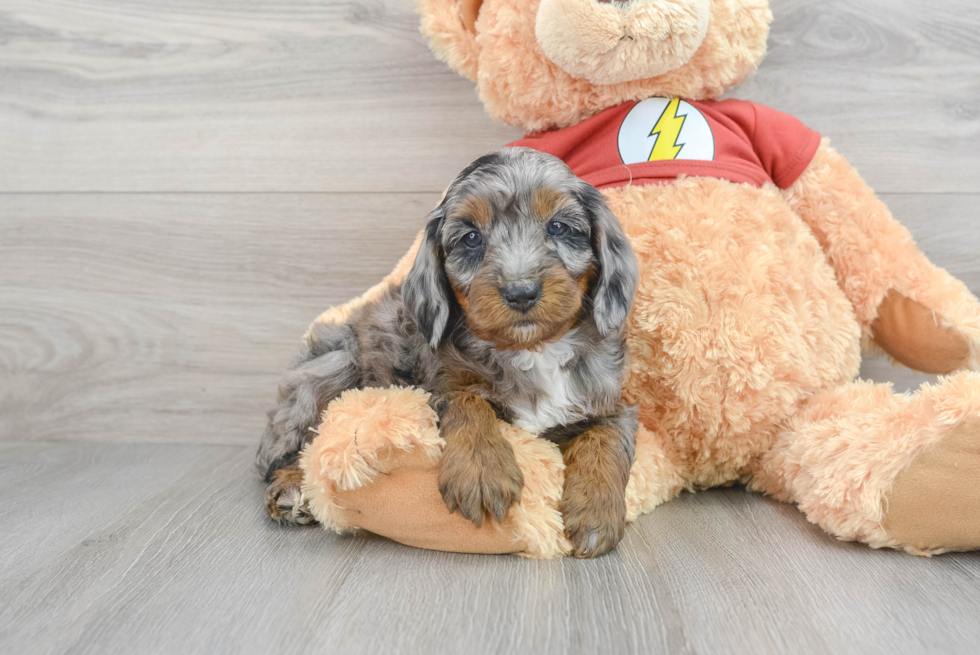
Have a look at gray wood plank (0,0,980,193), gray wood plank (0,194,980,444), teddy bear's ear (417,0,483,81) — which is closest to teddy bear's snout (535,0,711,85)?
teddy bear's ear (417,0,483,81)

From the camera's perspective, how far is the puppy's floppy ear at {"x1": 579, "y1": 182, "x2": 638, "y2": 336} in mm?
1700

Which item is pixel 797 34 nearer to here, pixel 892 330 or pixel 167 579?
pixel 892 330

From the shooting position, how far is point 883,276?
2057 millimetres

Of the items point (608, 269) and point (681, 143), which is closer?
point (608, 269)

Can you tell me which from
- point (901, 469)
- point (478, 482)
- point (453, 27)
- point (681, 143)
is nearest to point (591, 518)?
point (478, 482)

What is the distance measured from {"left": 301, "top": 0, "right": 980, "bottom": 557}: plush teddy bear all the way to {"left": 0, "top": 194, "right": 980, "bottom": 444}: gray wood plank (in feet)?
1.97

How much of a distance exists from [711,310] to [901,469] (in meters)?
0.56

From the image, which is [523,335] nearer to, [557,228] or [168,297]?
[557,228]

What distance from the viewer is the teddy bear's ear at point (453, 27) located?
206cm

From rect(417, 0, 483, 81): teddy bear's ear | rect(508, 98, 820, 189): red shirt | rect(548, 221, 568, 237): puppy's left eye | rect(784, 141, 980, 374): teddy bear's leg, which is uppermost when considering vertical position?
rect(417, 0, 483, 81): teddy bear's ear

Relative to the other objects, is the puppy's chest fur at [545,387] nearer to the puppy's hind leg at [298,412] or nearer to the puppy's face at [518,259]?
the puppy's face at [518,259]

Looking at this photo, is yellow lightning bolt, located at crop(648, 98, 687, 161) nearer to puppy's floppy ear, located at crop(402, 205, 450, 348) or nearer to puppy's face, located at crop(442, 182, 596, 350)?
puppy's face, located at crop(442, 182, 596, 350)

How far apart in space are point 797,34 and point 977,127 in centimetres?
69

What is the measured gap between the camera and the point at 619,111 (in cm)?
203
